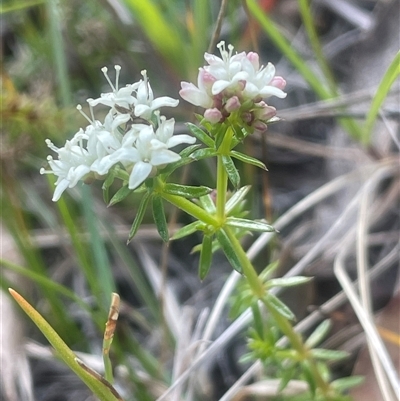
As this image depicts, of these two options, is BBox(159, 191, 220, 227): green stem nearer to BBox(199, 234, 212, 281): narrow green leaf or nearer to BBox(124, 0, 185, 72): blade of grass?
BBox(199, 234, 212, 281): narrow green leaf

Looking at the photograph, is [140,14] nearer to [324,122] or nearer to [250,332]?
[324,122]

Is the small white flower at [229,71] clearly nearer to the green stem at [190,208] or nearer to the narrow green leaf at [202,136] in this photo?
the narrow green leaf at [202,136]

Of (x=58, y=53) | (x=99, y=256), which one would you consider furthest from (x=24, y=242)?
(x=58, y=53)

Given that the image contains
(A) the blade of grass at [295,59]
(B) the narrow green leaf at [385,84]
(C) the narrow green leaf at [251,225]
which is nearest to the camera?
(C) the narrow green leaf at [251,225]

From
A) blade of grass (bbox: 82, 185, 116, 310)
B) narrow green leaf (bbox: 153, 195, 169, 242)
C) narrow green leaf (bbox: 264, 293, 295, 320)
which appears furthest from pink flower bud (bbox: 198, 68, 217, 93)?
blade of grass (bbox: 82, 185, 116, 310)

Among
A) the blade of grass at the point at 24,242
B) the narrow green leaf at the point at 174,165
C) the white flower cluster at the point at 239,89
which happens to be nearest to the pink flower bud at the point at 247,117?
the white flower cluster at the point at 239,89

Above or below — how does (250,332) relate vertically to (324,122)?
below

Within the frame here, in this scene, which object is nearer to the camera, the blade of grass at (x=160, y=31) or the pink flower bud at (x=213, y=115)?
the pink flower bud at (x=213, y=115)

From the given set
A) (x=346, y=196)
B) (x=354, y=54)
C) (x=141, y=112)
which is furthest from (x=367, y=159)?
(x=141, y=112)
